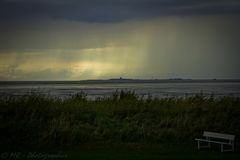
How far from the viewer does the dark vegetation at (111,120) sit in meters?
14.9

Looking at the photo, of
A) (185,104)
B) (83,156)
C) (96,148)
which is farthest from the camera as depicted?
(185,104)

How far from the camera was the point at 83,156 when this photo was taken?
11336 millimetres

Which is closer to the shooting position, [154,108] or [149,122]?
[149,122]

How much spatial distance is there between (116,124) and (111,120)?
0.59m

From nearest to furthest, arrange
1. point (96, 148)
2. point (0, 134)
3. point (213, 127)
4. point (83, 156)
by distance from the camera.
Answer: point (83, 156) < point (96, 148) < point (0, 134) < point (213, 127)

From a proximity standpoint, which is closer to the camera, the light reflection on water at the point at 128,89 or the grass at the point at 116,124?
the grass at the point at 116,124

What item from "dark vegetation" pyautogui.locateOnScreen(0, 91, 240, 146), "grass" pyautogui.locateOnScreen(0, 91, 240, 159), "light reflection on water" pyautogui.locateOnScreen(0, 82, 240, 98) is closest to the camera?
"grass" pyautogui.locateOnScreen(0, 91, 240, 159)

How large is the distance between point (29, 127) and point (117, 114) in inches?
193

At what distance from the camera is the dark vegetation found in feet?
48.9

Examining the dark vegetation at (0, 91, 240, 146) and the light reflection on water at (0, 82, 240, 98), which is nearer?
the dark vegetation at (0, 91, 240, 146)

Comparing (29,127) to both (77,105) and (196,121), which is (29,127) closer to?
(77,105)

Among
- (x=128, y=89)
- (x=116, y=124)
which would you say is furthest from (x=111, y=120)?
(x=128, y=89)

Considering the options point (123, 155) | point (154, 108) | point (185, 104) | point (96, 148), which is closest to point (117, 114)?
point (154, 108)

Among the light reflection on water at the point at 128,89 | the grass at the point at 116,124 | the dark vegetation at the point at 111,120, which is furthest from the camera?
the light reflection on water at the point at 128,89
